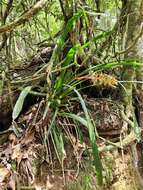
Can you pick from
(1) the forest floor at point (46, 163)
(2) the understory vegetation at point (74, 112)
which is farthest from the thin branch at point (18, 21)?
(1) the forest floor at point (46, 163)

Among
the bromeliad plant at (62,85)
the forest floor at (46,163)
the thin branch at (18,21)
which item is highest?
the thin branch at (18,21)

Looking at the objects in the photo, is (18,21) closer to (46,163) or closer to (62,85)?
(62,85)

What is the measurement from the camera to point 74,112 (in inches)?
66.6

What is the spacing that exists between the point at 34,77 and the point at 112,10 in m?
1.01

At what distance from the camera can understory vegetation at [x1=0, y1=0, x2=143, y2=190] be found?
58.5 inches

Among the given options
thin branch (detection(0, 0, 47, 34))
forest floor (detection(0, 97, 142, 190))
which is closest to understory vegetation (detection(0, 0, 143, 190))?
forest floor (detection(0, 97, 142, 190))

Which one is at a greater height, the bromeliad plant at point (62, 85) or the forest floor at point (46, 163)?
the bromeliad plant at point (62, 85)

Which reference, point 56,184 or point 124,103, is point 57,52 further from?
point 56,184

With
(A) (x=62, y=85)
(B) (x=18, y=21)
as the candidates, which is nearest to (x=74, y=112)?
(A) (x=62, y=85)

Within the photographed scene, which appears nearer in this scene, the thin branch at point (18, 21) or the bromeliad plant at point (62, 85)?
the thin branch at point (18, 21)

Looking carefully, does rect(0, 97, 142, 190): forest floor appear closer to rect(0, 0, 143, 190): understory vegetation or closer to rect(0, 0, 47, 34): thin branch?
rect(0, 0, 143, 190): understory vegetation

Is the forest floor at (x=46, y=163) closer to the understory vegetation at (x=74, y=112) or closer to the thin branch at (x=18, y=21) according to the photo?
the understory vegetation at (x=74, y=112)

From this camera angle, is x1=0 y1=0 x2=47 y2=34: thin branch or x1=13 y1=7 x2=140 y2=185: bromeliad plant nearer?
x1=0 y1=0 x2=47 y2=34: thin branch

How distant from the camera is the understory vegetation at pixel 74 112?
1485mm
